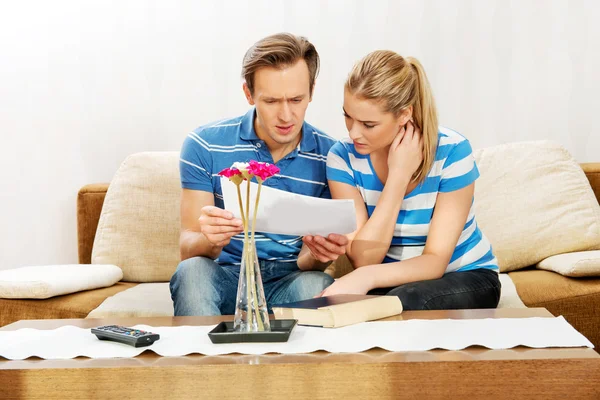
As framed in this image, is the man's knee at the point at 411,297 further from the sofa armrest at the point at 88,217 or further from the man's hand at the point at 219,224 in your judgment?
the sofa armrest at the point at 88,217

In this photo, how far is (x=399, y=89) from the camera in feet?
6.48

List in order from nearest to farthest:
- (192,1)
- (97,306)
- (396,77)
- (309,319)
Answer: (309,319) < (396,77) < (97,306) < (192,1)

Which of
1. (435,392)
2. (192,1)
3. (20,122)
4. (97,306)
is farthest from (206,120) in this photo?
(435,392)

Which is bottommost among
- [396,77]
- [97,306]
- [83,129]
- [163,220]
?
[97,306]

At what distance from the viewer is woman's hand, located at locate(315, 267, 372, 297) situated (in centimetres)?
182

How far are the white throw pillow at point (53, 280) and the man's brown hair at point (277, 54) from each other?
0.89 meters

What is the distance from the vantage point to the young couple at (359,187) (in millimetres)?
1905

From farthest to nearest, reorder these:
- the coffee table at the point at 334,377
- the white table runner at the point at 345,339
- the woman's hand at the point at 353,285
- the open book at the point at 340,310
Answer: the woman's hand at the point at 353,285 → the open book at the point at 340,310 → the white table runner at the point at 345,339 → the coffee table at the point at 334,377

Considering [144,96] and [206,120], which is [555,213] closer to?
[206,120]

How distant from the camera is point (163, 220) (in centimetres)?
276

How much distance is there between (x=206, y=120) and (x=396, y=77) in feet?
4.32

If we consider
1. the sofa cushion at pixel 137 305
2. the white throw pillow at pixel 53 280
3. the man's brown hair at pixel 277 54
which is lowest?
the sofa cushion at pixel 137 305

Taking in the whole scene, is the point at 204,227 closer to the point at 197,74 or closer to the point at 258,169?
the point at 258,169

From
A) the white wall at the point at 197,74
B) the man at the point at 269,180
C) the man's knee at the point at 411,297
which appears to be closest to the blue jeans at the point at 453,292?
the man's knee at the point at 411,297
